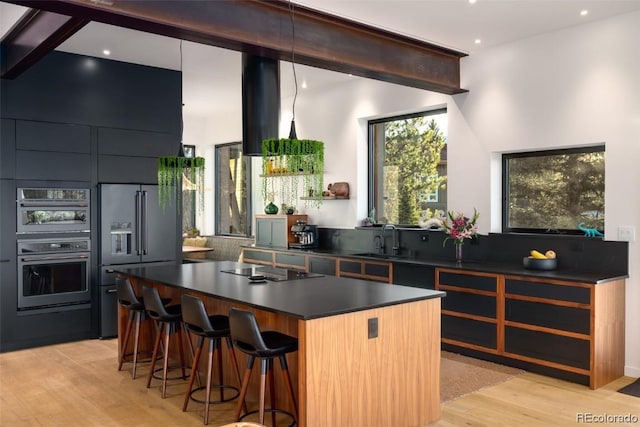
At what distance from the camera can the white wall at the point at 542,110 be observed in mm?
4699

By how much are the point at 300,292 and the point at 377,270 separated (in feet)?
8.01

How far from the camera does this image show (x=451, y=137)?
6.09 metres

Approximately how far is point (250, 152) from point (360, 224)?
9.20ft

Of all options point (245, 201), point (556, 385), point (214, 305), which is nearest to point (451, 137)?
point (556, 385)

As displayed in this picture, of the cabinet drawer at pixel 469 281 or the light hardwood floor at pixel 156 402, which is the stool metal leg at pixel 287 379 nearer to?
the light hardwood floor at pixel 156 402

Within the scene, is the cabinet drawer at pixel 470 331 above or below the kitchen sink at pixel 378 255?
below

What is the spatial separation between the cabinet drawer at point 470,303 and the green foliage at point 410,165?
1492 mm

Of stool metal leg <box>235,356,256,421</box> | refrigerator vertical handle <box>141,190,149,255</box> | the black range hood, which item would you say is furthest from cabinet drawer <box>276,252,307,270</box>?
stool metal leg <box>235,356,256,421</box>

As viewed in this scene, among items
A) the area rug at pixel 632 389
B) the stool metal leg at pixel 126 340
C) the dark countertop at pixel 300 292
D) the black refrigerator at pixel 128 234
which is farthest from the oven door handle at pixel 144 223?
the area rug at pixel 632 389

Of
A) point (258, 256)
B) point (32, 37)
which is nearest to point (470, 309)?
point (258, 256)

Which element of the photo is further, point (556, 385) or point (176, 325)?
point (176, 325)

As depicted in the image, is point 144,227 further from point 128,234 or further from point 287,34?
point 287,34

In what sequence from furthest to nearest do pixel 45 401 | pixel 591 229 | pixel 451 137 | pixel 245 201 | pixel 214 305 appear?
pixel 245 201
pixel 451 137
pixel 591 229
pixel 214 305
pixel 45 401

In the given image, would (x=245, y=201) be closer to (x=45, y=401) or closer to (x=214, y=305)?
(x=214, y=305)
